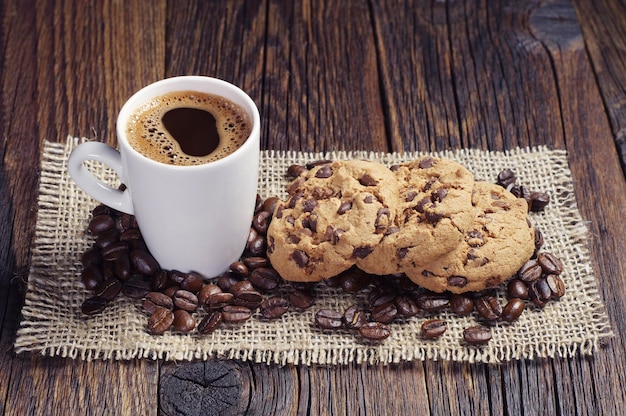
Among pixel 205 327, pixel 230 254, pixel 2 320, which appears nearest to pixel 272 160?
pixel 230 254

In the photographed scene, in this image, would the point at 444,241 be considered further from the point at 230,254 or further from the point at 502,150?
the point at 502,150

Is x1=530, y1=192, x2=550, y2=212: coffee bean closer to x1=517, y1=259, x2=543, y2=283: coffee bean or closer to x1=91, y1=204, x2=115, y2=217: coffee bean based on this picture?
x1=517, y1=259, x2=543, y2=283: coffee bean

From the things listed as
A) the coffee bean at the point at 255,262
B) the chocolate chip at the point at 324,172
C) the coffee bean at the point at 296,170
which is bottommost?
the coffee bean at the point at 255,262

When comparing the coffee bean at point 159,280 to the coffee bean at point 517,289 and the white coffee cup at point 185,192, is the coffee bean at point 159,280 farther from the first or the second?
the coffee bean at point 517,289

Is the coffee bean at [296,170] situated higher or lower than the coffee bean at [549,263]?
higher

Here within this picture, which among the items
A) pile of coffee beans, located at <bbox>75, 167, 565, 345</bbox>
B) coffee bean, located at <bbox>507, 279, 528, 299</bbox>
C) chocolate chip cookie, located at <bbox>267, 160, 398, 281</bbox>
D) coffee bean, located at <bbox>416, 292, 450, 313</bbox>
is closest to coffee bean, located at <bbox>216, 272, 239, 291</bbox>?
pile of coffee beans, located at <bbox>75, 167, 565, 345</bbox>

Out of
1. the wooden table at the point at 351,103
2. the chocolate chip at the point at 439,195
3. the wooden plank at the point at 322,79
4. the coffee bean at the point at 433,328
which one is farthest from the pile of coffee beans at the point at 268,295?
the wooden plank at the point at 322,79
